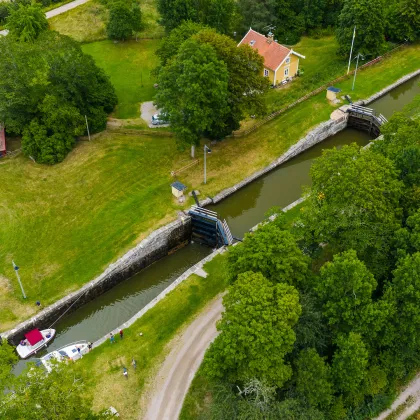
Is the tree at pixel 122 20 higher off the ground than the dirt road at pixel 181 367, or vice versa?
the tree at pixel 122 20

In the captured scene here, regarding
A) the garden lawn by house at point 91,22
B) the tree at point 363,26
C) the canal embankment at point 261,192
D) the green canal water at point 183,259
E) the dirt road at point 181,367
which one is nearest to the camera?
the dirt road at point 181,367

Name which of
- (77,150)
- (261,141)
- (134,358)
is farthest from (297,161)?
(134,358)

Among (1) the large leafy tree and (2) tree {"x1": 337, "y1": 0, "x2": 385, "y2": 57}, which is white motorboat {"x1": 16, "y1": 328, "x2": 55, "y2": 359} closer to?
(1) the large leafy tree

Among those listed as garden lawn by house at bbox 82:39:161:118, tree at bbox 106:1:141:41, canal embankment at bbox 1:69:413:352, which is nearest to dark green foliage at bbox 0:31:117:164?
garden lawn by house at bbox 82:39:161:118

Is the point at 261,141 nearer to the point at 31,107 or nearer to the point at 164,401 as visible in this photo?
the point at 31,107

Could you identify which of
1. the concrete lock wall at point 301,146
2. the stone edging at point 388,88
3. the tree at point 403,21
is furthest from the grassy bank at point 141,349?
the tree at point 403,21

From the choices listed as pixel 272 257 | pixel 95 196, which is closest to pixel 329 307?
pixel 272 257

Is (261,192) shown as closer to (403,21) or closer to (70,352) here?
(70,352)

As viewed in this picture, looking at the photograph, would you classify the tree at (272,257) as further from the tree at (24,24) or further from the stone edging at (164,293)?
the tree at (24,24)
